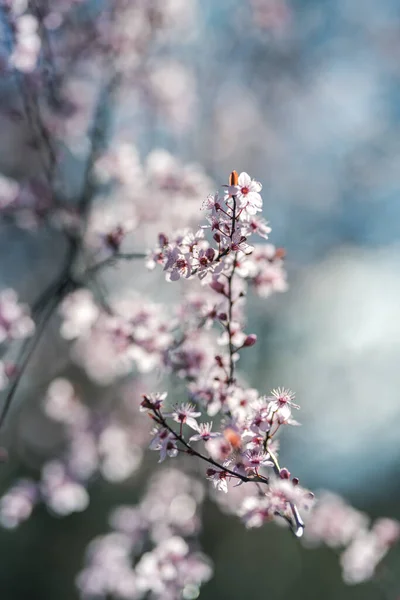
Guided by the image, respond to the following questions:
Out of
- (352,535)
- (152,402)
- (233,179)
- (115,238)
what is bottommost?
(152,402)

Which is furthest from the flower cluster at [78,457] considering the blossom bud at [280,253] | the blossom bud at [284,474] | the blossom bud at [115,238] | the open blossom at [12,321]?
the blossom bud at [284,474]

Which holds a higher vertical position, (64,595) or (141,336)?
(141,336)

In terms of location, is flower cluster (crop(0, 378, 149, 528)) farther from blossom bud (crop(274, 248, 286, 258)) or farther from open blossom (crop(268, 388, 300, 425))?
open blossom (crop(268, 388, 300, 425))

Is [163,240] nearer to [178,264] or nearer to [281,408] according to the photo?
[178,264]

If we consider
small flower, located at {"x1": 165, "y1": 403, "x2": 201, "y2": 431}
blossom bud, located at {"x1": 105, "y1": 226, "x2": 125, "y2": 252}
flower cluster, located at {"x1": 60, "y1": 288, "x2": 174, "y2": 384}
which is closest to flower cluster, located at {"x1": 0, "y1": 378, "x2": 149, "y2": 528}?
flower cluster, located at {"x1": 60, "y1": 288, "x2": 174, "y2": 384}

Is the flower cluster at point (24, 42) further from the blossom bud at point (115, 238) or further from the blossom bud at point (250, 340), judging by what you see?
the blossom bud at point (250, 340)

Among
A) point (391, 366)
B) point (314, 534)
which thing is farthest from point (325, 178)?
point (314, 534)

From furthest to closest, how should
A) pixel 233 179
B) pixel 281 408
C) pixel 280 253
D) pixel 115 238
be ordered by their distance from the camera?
pixel 115 238 < pixel 280 253 < pixel 281 408 < pixel 233 179

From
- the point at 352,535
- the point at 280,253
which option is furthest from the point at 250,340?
the point at 352,535

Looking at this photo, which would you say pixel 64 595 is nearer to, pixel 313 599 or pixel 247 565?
pixel 247 565

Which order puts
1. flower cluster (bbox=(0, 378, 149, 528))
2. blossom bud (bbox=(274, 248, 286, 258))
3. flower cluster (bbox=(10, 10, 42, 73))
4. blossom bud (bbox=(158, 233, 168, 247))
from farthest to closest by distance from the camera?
flower cluster (bbox=(0, 378, 149, 528)) < flower cluster (bbox=(10, 10, 42, 73)) < blossom bud (bbox=(274, 248, 286, 258)) < blossom bud (bbox=(158, 233, 168, 247))

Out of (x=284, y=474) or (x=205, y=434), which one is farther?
(x=205, y=434)
